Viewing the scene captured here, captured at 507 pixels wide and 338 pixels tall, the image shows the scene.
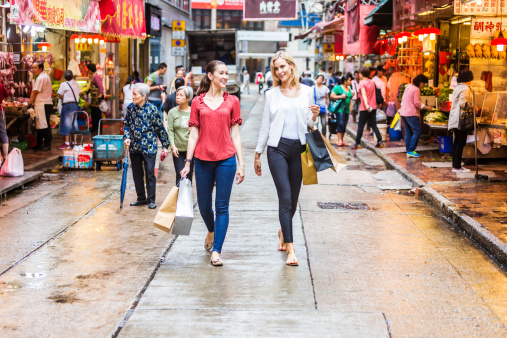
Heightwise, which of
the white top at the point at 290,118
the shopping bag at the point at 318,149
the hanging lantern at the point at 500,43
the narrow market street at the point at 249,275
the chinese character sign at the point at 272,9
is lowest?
the narrow market street at the point at 249,275

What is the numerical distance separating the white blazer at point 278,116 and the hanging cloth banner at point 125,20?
12.1m

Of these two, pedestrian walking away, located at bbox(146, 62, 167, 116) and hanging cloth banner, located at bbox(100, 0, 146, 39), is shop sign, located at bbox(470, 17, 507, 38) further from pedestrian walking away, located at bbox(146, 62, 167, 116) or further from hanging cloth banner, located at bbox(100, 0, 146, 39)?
hanging cloth banner, located at bbox(100, 0, 146, 39)

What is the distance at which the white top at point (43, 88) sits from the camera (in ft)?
48.7

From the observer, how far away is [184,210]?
21.1ft

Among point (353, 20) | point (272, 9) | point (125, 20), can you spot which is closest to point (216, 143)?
point (125, 20)

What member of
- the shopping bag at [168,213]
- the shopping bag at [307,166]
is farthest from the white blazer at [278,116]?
the shopping bag at [168,213]

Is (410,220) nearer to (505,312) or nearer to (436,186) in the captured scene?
(436,186)

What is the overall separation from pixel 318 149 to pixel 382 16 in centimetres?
1517

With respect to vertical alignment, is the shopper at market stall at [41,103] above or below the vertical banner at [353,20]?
below

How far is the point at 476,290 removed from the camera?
5.93 m

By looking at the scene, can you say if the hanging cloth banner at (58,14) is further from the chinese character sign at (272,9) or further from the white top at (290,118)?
the chinese character sign at (272,9)

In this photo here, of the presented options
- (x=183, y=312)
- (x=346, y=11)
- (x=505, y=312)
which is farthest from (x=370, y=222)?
(x=346, y=11)

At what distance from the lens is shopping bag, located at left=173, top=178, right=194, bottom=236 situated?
252 inches

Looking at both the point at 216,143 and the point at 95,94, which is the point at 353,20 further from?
the point at 216,143
